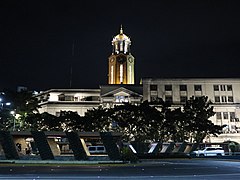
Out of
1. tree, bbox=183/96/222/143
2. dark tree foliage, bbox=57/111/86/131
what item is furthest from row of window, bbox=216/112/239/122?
dark tree foliage, bbox=57/111/86/131

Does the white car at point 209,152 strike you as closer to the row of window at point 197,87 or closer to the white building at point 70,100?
the row of window at point 197,87

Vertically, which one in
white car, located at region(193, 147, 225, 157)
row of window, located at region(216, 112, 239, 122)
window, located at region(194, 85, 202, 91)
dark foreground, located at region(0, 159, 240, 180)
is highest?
window, located at region(194, 85, 202, 91)

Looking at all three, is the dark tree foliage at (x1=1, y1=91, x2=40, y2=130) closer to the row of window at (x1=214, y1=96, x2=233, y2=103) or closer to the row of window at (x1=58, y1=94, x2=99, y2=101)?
the row of window at (x1=58, y1=94, x2=99, y2=101)

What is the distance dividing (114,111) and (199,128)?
1755 centimetres

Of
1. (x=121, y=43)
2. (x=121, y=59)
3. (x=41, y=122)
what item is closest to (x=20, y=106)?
(x=41, y=122)

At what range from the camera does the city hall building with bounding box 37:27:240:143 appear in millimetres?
88438

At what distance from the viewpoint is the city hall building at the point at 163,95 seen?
3482 inches

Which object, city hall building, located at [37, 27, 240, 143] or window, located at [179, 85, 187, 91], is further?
window, located at [179, 85, 187, 91]

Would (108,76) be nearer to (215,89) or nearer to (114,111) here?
(215,89)

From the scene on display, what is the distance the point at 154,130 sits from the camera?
2318 inches

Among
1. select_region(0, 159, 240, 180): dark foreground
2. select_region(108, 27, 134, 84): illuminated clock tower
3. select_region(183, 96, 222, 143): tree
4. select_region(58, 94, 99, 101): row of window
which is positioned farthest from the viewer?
select_region(108, 27, 134, 84): illuminated clock tower

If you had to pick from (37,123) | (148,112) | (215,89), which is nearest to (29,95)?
(37,123)

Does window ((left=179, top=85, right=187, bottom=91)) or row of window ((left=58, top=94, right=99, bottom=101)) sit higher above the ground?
window ((left=179, top=85, right=187, bottom=91))

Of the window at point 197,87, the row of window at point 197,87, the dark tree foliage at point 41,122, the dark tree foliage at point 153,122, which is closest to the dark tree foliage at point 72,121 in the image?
the dark tree foliage at point 41,122
